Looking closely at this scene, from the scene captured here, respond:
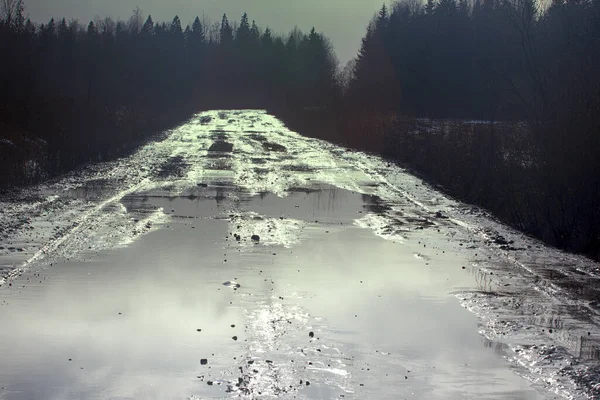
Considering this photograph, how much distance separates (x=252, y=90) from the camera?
466 ft

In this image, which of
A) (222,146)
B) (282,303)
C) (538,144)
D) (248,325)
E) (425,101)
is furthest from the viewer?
(425,101)

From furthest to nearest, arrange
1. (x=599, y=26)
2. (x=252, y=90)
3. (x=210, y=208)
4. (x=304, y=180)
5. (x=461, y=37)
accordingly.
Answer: (x=252, y=90) → (x=461, y=37) → (x=599, y=26) → (x=304, y=180) → (x=210, y=208)

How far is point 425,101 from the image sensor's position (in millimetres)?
→ 90312

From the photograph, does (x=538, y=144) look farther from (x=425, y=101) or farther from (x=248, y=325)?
(x=425, y=101)

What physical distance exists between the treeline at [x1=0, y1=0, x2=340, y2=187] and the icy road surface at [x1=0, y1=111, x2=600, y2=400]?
8.61m

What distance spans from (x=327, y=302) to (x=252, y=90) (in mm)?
133891

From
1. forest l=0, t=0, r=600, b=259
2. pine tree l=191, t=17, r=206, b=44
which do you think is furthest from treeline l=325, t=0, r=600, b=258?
pine tree l=191, t=17, r=206, b=44

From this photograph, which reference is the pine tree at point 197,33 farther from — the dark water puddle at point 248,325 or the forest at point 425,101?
the dark water puddle at point 248,325

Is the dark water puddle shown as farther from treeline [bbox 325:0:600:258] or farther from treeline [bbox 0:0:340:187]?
treeline [bbox 0:0:340:187]

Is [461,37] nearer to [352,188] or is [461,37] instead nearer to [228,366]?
[352,188]

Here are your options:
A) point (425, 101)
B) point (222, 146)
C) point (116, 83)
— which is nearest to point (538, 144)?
point (222, 146)

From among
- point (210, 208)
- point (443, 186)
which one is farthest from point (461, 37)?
point (210, 208)

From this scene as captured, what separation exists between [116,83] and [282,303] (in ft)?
235

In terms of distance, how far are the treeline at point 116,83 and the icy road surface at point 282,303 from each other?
28.3ft
